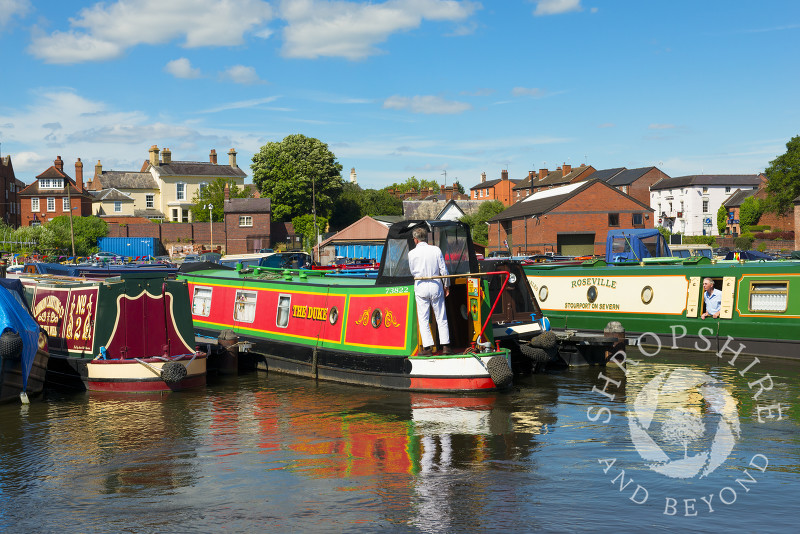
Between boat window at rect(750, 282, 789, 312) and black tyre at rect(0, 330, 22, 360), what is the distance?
1475 centimetres

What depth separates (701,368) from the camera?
15703 mm

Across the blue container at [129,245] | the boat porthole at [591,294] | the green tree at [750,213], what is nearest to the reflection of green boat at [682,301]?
the boat porthole at [591,294]

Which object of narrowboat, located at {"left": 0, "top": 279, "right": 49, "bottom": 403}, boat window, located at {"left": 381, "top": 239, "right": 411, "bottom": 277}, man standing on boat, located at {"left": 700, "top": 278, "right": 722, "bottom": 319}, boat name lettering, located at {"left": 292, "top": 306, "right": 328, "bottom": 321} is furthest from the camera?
man standing on boat, located at {"left": 700, "top": 278, "right": 722, "bottom": 319}

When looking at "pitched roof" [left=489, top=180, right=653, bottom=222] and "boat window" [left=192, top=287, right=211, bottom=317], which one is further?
"pitched roof" [left=489, top=180, right=653, bottom=222]

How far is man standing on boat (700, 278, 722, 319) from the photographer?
57.2 ft

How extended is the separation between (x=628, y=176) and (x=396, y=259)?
95.9m

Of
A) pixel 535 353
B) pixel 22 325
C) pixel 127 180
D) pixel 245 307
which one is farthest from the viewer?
pixel 127 180

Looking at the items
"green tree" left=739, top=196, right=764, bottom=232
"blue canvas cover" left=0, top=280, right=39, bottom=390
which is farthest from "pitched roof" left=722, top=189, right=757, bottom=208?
"blue canvas cover" left=0, top=280, right=39, bottom=390

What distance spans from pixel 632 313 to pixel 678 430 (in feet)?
29.6

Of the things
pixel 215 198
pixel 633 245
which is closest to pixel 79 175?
pixel 215 198

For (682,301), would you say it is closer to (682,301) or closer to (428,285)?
(682,301)

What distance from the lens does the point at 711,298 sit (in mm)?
17500

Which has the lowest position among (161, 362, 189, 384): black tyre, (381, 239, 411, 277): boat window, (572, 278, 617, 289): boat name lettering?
(161, 362, 189, 384): black tyre

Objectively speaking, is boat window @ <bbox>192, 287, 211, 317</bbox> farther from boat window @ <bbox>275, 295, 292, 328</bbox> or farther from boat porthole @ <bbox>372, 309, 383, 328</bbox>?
Answer: boat porthole @ <bbox>372, 309, 383, 328</bbox>
